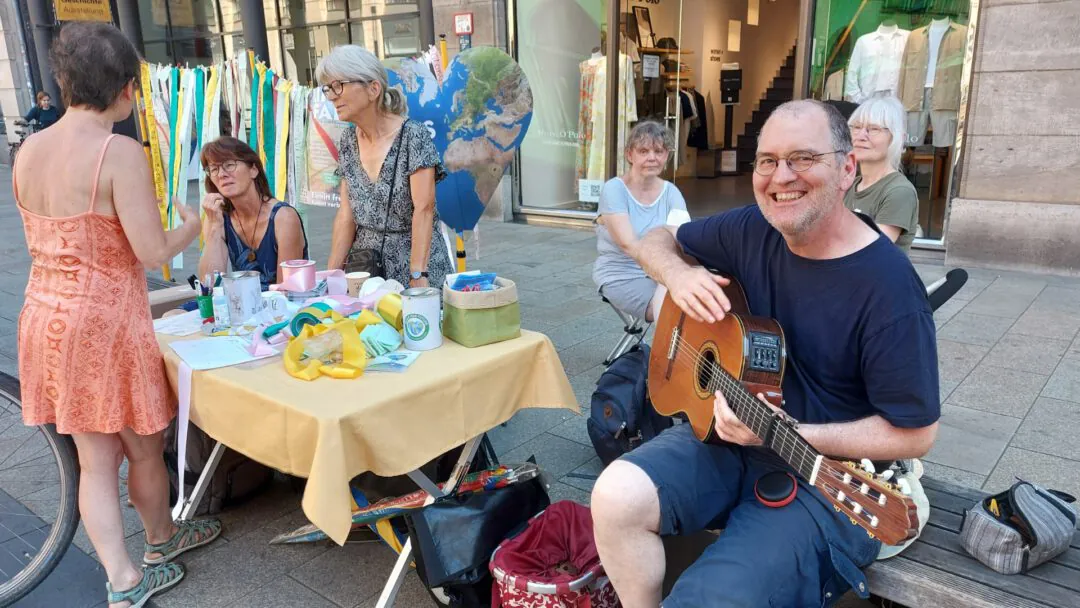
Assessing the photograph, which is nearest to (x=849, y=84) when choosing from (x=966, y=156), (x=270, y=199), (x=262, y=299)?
(x=966, y=156)

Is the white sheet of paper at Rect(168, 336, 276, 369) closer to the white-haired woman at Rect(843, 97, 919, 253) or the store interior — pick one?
the white-haired woman at Rect(843, 97, 919, 253)

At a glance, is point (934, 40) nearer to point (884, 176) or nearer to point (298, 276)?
point (884, 176)

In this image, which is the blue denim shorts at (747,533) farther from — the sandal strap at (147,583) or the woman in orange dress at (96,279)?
the sandal strap at (147,583)

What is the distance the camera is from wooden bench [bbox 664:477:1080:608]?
5.21ft

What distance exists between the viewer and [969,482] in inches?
114

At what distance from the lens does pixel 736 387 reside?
1.77 m

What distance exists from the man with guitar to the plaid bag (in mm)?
252

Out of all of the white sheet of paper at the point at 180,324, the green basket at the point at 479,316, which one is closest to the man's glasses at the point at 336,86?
the white sheet of paper at the point at 180,324

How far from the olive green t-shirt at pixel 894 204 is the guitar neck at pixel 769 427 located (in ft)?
4.52

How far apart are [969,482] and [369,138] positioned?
9.39 feet

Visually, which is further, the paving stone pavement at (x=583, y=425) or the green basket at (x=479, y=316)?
the paving stone pavement at (x=583, y=425)

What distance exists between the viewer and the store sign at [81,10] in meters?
7.33

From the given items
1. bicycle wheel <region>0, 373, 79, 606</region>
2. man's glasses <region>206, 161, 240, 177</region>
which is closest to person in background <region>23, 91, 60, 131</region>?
bicycle wheel <region>0, 373, 79, 606</region>

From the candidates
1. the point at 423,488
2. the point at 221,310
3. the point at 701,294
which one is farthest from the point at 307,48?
the point at 701,294
